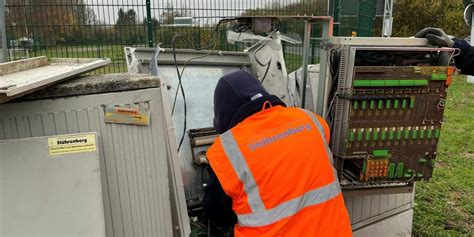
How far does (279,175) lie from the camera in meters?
1.53

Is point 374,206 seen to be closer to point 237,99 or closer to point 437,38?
point 437,38

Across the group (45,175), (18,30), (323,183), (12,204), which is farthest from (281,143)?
(18,30)

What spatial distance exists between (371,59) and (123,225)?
1.48 metres

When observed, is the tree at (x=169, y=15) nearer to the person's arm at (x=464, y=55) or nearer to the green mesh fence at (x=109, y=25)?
the green mesh fence at (x=109, y=25)

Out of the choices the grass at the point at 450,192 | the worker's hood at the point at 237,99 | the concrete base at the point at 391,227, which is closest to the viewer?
the worker's hood at the point at 237,99

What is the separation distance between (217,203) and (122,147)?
0.53 metres

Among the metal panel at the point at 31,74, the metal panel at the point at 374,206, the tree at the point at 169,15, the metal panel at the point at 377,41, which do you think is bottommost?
the metal panel at the point at 374,206

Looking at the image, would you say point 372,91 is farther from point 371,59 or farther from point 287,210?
point 287,210

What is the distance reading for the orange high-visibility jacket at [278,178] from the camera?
5.04ft

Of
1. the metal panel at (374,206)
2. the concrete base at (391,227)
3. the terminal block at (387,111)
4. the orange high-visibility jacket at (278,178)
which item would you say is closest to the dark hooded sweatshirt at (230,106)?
the orange high-visibility jacket at (278,178)

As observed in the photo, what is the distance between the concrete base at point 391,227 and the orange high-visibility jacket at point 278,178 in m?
1.29

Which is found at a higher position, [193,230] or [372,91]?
[372,91]

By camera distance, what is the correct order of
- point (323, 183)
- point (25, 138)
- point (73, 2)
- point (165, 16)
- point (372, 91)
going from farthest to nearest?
point (165, 16) < point (73, 2) < point (372, 91) < point (323, 183) < point (25, 138)

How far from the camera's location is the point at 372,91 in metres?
2.08
